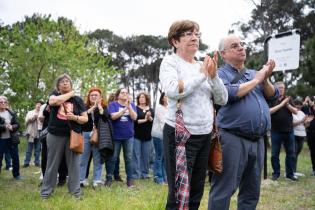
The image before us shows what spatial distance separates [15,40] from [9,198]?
18.2 meters

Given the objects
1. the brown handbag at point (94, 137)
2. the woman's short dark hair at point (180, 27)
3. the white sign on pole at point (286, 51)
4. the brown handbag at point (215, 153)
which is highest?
the white sign on pole at point (286, 51)

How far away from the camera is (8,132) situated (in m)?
8.63

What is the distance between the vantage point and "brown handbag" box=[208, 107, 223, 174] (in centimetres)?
341

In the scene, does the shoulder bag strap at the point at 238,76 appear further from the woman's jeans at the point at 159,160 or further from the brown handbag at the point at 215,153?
the woman's jeans at the point at 159,160

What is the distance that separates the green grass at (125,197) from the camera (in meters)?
5.27

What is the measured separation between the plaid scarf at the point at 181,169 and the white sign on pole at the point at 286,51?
17.1ft

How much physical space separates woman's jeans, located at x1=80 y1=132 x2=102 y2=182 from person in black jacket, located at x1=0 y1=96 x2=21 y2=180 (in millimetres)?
1902

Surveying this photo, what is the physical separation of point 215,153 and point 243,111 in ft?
1.65

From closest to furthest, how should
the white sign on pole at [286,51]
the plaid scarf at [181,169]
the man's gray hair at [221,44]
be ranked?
1. the plaid scarf at [181,169]
2. the man's gray hair at [221,44]
3. the white sign on pole at [286,51]

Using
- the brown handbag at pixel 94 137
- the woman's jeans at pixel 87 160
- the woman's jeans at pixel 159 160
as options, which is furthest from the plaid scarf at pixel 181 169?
the woman's jeans at pixel 159 160

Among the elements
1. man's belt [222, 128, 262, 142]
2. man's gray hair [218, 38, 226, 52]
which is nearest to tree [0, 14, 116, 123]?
man's gray hair [218, 38, 226, 52]

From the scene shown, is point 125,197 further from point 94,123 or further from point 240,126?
point 240,126

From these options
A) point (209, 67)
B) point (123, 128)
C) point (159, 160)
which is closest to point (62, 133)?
point (123, 128)

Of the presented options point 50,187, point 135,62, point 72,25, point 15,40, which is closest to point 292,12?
point 72,25
